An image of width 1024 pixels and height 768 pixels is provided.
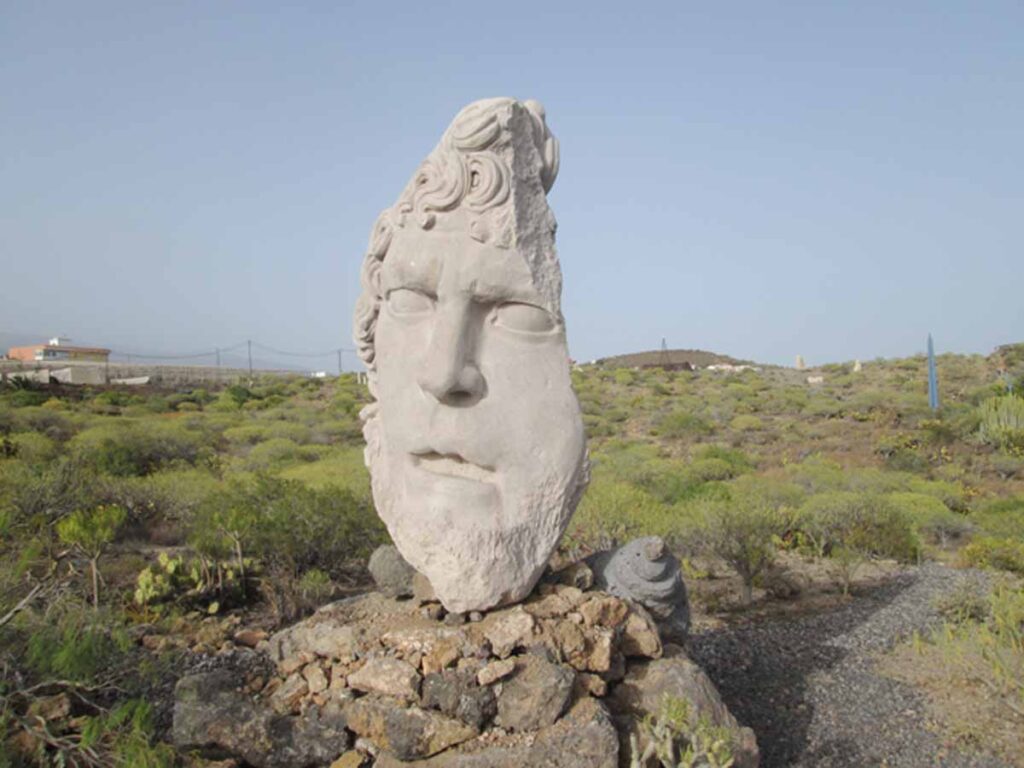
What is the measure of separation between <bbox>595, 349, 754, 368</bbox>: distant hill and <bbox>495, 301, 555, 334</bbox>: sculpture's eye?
46.6 metres

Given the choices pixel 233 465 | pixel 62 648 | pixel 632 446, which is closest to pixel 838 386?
pixel 632 446

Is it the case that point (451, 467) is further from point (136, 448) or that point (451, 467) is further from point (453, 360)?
point (136, 448)

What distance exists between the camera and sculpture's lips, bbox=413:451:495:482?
14.0 ft

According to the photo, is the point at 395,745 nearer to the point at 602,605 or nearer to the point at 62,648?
the point at 602,605

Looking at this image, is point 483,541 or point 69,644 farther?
point 483,541

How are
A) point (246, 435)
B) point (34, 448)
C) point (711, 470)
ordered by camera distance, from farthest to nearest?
point (246, 435), point (711, 470), point (34, 448)

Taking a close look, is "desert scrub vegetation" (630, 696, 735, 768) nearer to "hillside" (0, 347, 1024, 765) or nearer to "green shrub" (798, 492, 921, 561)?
"hillside" (0, 347, 1024, 765)

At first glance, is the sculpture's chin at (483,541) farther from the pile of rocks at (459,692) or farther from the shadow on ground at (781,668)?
the shadow on ground at (781,668)

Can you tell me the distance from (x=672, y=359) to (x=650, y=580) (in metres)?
49.5

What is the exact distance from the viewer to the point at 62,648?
12.7 feet

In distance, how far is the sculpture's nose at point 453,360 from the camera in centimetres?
403

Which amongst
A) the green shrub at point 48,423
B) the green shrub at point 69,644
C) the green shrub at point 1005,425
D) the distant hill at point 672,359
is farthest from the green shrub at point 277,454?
the distant hill at point 672,359

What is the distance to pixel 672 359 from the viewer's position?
52906 millimetres

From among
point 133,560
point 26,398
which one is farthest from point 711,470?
point 26,398
